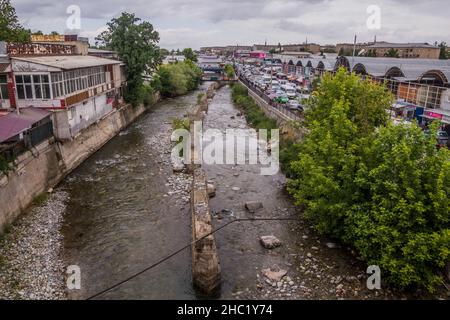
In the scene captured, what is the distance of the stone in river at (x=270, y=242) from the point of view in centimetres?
2011

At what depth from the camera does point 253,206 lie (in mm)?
24578

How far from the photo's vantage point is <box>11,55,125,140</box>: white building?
90.6 ft

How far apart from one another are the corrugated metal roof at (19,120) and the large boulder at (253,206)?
563 inches

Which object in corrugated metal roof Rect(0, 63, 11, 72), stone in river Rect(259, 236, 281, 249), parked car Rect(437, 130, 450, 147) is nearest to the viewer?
stone in river Rect(259, 236, 281, 249)

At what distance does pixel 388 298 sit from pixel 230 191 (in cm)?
1360

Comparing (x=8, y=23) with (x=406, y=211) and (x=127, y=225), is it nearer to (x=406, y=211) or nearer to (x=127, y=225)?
(x=127, y=225)

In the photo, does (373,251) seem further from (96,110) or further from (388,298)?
(96,110)

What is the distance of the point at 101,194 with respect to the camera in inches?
1035

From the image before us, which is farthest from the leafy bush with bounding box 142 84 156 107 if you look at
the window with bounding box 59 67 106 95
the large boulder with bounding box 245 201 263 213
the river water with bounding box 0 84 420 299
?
the large boulder with bounding box 245 201 263 213

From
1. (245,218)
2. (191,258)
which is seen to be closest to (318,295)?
(191,258)

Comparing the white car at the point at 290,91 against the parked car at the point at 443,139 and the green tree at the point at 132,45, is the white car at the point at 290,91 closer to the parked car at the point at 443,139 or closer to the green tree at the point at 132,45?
the green tree at the point at 132,45

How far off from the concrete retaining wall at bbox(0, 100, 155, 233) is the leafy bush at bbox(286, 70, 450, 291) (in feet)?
52.5

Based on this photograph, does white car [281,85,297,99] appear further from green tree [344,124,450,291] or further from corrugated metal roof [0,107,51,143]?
green tree [344,124,450,291]

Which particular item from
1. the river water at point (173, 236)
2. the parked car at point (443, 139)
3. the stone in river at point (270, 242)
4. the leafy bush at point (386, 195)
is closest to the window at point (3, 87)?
the river water at point (173, 236)
